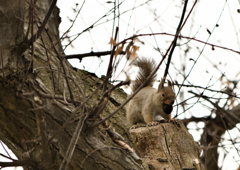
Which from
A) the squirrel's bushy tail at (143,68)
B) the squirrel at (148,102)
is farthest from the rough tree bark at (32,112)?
the squirrel's bushy tail at (143,68)

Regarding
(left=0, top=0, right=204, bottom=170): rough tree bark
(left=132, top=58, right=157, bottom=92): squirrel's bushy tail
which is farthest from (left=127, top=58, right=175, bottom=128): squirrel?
(left=0, top=0, right=204, bottom=170): rough tree bark

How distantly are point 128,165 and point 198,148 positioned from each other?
3.46ft

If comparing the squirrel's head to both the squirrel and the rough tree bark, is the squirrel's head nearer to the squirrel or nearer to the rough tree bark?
the squirrel

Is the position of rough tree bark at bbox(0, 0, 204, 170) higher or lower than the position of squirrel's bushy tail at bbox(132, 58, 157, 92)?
lower

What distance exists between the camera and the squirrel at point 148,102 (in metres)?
3.95

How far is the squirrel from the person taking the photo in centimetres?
395

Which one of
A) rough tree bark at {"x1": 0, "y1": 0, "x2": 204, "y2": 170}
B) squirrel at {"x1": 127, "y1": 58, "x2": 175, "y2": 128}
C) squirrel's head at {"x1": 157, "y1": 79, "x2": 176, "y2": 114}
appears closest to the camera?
rough tree bark at {"x1": 0, "y1": 0, "x2": 204, "y2": 170}

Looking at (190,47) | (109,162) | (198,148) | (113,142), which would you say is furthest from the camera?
(190,47)

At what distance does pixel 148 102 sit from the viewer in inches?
163

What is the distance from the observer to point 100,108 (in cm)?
175

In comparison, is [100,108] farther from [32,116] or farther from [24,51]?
[24,51]

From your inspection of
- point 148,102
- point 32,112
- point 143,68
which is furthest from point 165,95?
point 32,112

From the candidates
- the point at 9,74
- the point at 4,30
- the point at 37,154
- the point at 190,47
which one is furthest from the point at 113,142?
the point at 190,47

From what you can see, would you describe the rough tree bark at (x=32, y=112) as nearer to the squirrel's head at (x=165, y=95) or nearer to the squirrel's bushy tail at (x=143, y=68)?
the squirrel's head at (x=165, y=95)
